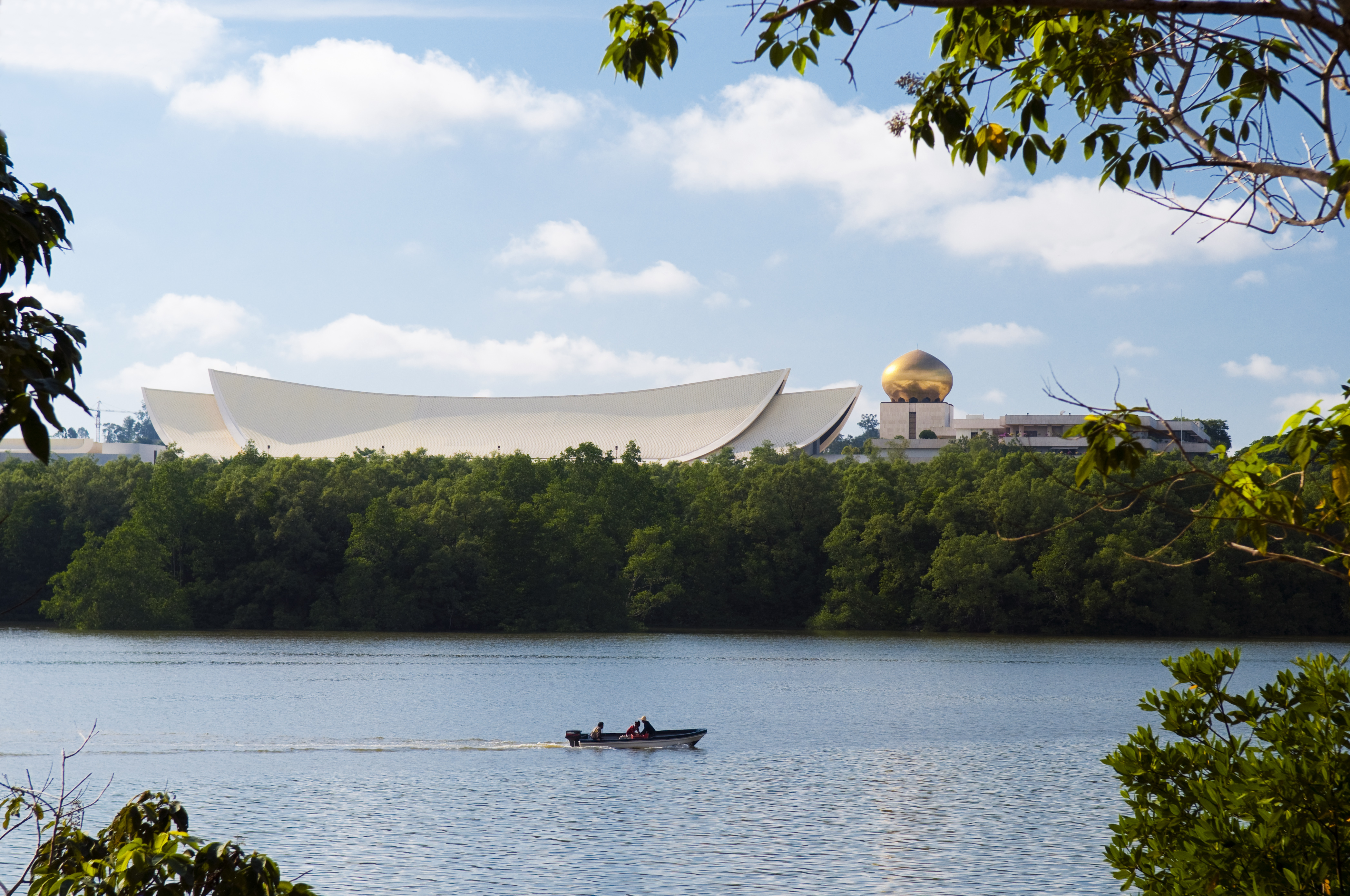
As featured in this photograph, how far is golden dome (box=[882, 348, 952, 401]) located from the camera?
2613 inches

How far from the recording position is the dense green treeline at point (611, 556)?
125 ft

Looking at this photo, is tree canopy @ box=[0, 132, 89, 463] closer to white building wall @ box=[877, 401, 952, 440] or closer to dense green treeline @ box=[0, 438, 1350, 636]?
dense green treeline @ box=[0, 438, 1350, 636]

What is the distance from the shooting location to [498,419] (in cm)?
6988

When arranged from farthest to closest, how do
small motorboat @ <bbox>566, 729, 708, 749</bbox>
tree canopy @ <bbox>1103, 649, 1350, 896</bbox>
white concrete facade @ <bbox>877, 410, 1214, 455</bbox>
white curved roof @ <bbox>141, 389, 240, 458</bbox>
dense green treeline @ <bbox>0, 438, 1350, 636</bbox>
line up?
white curved roof @ <bbox>141, 389, 240, 458</bbox> < white concrete facade @ <bbox>877, 410, 1214, 455</bbox> < dense green treeline @ <bbox>0, 438, 1350, 636</bbox> < small motorboat @ <bbox>566, 729, 708, 749</bbox> < tree canopy @ <bbox>1103, 649, 1350, 896</bbox>

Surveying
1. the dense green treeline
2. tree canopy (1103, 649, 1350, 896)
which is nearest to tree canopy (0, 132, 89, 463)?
tree canopy (1103, 649, 1350, 896)

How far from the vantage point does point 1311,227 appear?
2.91 meters

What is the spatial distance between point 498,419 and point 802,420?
16.6 metres

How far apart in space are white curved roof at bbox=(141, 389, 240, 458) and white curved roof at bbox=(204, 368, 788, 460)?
1.21ft

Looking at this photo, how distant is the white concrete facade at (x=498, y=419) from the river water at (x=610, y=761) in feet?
114

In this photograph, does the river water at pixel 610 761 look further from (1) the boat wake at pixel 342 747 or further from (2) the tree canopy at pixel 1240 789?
(2) the tree canopy at pixel 1240 789

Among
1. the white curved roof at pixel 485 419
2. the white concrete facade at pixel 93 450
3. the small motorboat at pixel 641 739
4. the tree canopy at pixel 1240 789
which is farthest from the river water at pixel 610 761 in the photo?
the white concrete facade at pixel 93 450

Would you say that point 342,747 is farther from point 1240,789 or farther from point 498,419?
point 498,419

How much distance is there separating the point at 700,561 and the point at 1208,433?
33531 mm

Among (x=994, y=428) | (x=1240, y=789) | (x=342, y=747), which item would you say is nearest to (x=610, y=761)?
(x=342, y=747)
